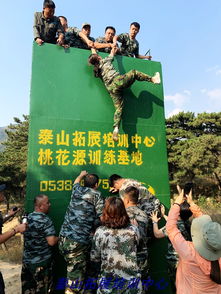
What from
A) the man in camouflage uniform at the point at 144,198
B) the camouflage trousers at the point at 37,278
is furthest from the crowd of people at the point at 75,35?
the camouflage trousers at the point at 37,278

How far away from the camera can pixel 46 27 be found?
13.0 feet

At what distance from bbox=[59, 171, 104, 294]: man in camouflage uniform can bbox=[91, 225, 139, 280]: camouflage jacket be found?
2.34 feet

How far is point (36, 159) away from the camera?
3.57 metres

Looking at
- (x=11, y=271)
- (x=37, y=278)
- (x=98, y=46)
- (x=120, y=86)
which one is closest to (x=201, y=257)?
(x=37, y=278)

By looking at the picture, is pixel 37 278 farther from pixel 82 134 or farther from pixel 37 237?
pixel 82 134

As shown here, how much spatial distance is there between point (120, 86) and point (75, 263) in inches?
108

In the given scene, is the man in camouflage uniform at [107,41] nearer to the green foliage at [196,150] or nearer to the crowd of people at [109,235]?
the crowd of people at [109,235]

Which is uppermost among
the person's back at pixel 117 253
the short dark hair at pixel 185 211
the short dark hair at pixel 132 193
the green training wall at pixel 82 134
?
the green training wall at pixel 82 134

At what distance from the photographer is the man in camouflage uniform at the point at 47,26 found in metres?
3.86

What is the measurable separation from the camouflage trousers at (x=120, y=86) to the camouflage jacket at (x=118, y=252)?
7.49 feet

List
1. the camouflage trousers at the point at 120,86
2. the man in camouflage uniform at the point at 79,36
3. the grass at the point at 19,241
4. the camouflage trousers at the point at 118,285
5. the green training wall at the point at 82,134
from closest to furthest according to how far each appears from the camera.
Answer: the camouflage trousers at the point at 118,285 < the green training wall at the point at 82,134 < the camouflage trousers at the point at 120,86 < the man in camouflage uniform at the point at 79,36 < the grass at the point at 19,241

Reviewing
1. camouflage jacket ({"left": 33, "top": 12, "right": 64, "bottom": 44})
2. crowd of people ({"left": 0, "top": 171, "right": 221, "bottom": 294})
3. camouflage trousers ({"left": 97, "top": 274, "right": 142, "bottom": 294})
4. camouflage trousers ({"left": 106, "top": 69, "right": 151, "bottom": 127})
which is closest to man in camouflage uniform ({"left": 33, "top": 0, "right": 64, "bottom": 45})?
camouflage jacket ({"left": 33, "top": 12, "right": 64, "bottom": 44})

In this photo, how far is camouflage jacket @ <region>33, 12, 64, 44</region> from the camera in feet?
12.7

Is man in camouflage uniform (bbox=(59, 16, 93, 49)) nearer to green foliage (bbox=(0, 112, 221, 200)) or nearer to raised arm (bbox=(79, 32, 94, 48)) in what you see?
raised arm (bbox=(79, 32, 94, 48))
